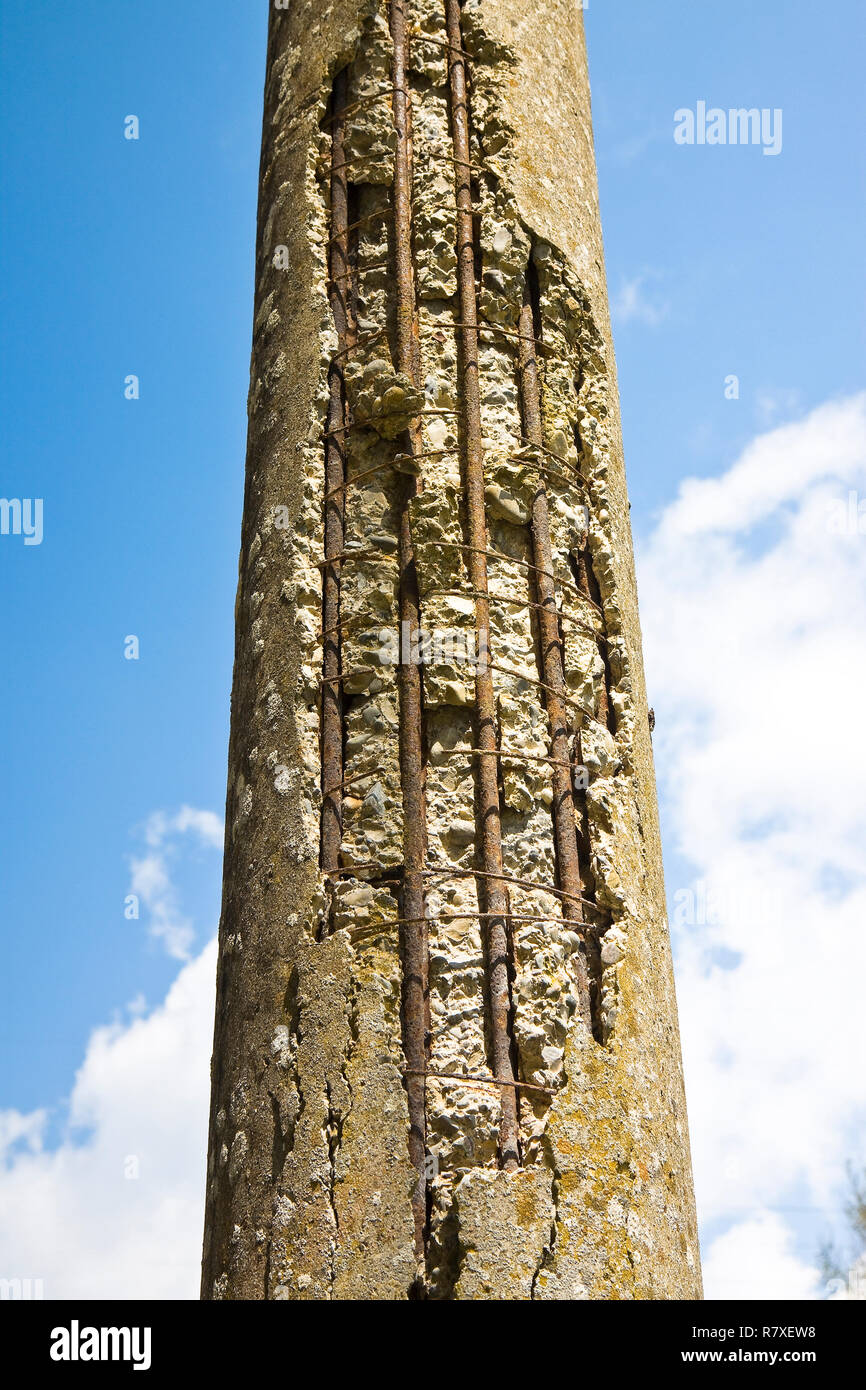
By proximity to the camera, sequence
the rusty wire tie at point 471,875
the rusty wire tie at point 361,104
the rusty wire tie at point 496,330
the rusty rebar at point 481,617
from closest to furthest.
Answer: the rusty rebar at point 481,617
the rusty wire tie at point 471,875
the rusty wire tie at point 496,330
the rusty wire tie at point 361,104

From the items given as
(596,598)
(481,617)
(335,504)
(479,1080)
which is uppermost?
(335,504)

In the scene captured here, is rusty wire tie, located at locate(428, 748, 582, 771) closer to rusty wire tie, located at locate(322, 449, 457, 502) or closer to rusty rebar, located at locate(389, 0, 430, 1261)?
rusty rebar, located at locate(389, 0, 430, 1261)

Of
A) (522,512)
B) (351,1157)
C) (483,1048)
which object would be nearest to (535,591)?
(522,512)

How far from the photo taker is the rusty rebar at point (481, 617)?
2.86 metres

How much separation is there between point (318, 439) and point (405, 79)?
1.17m

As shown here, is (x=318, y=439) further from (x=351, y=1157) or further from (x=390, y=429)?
(x=351, y=1157)

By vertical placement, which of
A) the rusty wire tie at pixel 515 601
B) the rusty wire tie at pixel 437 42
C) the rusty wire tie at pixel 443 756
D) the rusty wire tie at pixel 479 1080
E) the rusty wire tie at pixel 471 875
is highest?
the rusty wire tie at pixel 437 42

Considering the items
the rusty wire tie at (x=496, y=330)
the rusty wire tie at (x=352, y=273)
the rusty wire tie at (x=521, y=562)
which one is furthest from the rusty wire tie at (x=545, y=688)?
the rusty wire tie at (x=352, y=273)

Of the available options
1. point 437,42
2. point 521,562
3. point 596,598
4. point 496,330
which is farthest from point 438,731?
point 437,42

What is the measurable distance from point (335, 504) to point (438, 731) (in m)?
0.66

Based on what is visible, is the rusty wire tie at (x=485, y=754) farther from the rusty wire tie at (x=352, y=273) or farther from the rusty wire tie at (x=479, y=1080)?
the rusty wire tie at (x=352, y=273)

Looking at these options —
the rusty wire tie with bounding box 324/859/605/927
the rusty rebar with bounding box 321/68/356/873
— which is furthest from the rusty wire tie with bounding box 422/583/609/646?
the rusty wire tie with bounding box 324/859/605/927

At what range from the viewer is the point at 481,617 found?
3.25m

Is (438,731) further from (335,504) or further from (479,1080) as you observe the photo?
(479,1080)
